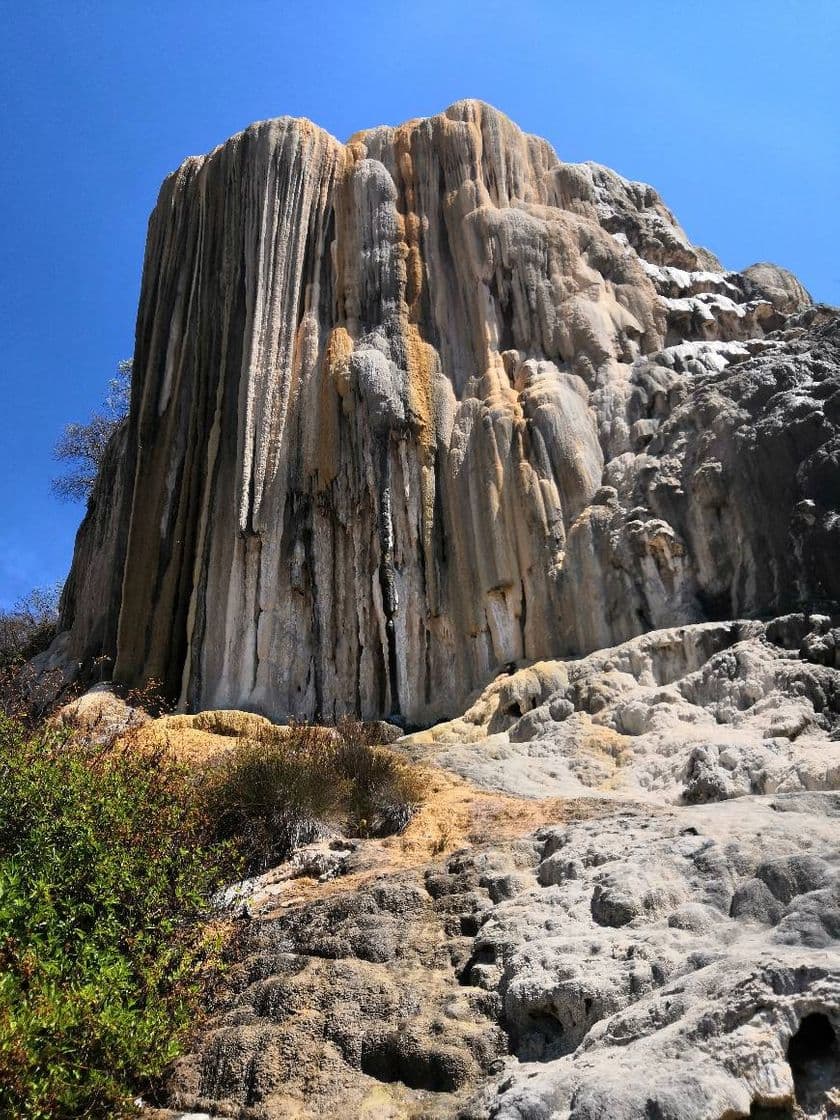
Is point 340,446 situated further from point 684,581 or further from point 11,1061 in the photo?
point 11,1061

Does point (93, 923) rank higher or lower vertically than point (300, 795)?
lower

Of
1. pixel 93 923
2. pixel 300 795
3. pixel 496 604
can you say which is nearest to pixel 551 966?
pixel 93 923

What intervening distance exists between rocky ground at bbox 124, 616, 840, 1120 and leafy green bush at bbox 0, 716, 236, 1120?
1.28ft

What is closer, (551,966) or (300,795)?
(551,966)

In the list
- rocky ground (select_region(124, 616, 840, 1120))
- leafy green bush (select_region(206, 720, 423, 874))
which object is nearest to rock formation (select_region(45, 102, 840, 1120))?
rocky ground (select_region(124, 616, 840, 1120))

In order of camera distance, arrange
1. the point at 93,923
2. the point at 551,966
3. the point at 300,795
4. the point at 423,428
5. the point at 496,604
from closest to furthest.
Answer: the point at 551,966, the point at 93,923, the point at 300,795, the point at 496,604, the point at 423,428

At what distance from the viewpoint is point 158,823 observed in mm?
7555

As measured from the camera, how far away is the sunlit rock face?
56.2ft

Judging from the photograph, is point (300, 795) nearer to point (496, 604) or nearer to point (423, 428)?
point (496, 604)

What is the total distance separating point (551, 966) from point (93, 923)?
2.94m

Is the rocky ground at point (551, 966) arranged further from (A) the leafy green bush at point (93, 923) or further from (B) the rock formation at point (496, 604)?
(A) the leafy green bush at point (93, 923)

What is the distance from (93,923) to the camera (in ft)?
21.4

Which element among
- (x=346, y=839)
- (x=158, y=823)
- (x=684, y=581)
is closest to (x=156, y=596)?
(x=684, y=581)

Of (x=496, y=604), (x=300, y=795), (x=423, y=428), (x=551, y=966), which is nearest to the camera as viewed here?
(x=551, y=966)
